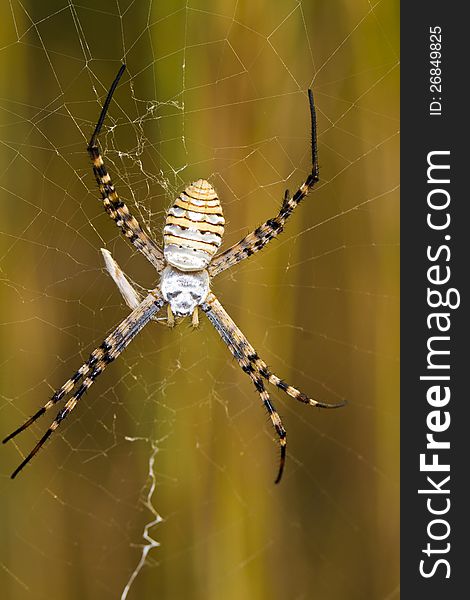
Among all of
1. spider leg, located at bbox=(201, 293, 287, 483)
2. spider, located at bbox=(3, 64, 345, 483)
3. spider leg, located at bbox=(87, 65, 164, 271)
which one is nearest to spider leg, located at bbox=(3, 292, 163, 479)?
spider, located at bbox=(3, 64, 345, 483)

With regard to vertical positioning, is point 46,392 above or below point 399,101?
below

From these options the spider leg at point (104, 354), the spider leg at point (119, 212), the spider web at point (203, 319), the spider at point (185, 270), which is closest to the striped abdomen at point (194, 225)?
the spider at point (185, 270)

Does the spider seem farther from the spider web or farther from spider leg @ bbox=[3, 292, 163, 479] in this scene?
the spider web

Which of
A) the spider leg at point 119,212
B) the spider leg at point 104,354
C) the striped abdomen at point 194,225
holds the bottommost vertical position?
the spider leg at point 104,354

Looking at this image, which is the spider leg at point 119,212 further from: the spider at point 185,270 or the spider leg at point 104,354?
the spider leg at point 104,354

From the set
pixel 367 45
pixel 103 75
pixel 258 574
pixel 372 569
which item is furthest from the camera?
pixel 372 569

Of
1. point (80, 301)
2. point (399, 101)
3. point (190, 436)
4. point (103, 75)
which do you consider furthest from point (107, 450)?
point (399, 101)

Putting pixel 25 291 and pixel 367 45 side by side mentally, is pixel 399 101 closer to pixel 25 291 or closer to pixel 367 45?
pixel 367 45
